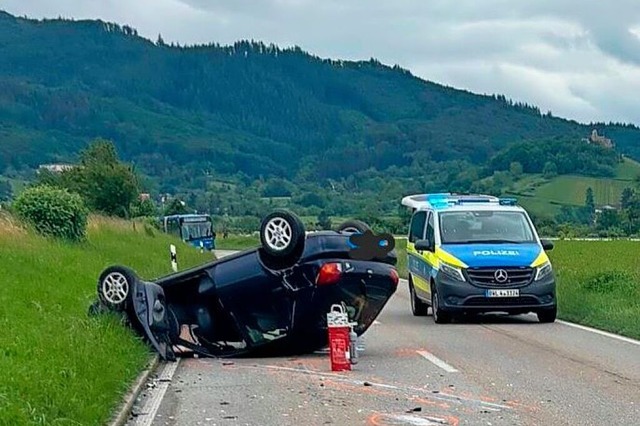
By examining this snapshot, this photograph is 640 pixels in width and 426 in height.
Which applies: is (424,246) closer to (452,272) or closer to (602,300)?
(452,272)

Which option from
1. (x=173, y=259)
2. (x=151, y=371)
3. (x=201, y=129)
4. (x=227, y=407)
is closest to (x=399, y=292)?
(x=173, y=259)

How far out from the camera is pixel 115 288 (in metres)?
14.3

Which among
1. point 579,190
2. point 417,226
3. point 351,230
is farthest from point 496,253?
point 579,190

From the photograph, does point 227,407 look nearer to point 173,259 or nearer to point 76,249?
point 76,249

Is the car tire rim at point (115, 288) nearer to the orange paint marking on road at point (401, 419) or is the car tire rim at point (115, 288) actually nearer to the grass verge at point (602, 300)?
the orange paint marking on road at point (401, 419)

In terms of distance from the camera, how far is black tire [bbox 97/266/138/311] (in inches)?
562

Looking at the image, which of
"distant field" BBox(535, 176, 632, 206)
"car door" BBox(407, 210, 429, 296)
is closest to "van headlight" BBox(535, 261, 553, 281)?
"car door" BBox(407, 210, 429, 296)

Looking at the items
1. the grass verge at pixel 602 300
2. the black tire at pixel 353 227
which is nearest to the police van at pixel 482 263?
the grass verge at pixel 602 300

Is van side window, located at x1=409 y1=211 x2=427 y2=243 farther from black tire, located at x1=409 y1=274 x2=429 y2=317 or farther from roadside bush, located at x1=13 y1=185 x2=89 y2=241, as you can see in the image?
roadside bush, located at x1=13 y1=185 x2=89 y2=241

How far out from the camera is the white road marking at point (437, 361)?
13414 millimetres

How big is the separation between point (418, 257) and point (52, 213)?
11.4 m

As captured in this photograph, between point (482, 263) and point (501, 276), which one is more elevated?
point (482, 263)

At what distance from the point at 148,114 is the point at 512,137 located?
5844 cm

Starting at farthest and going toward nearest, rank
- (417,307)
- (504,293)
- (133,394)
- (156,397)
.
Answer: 1. (417,307)
2. (504,293)
3. (156,397)
4. (133,394)
